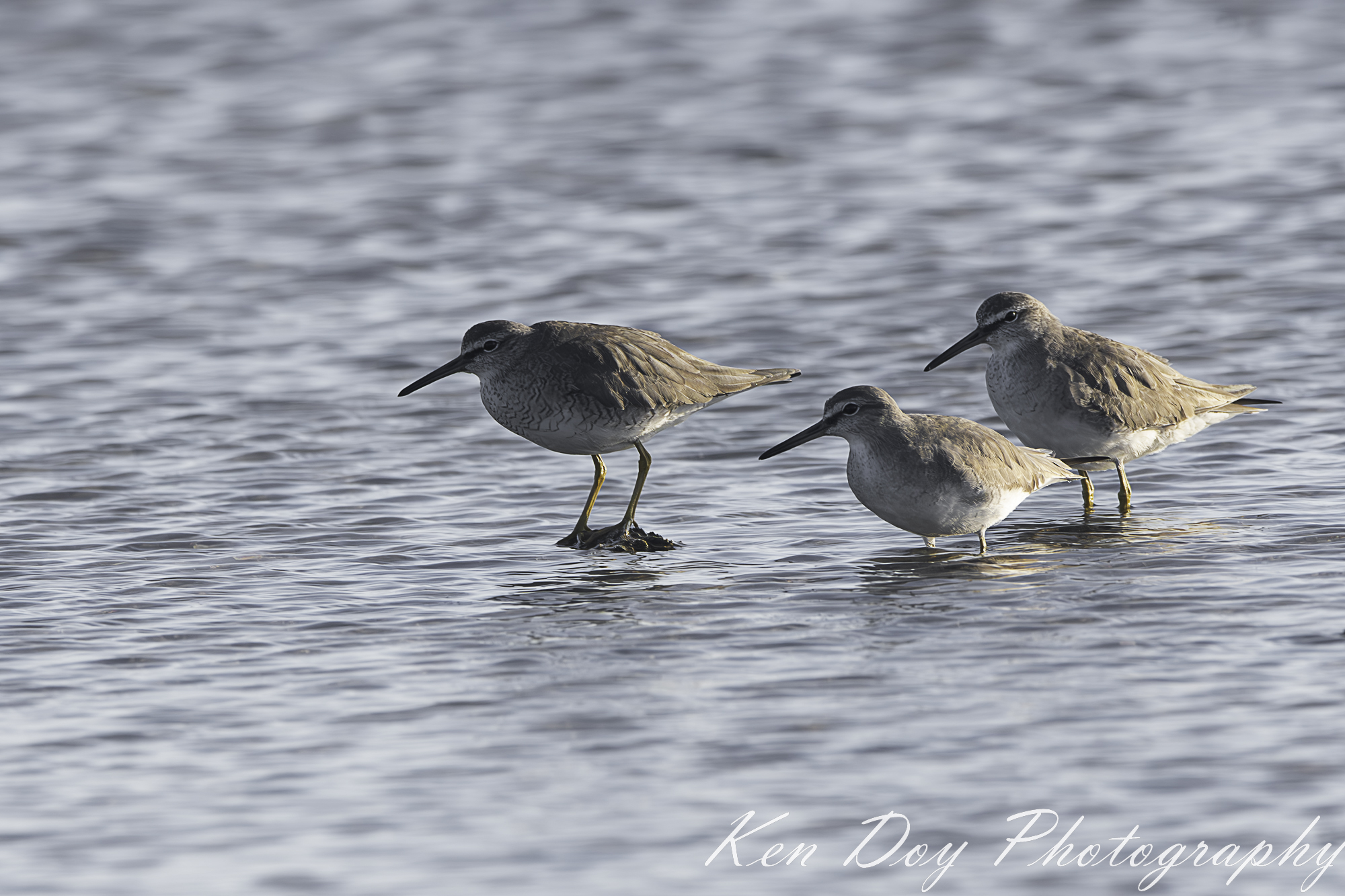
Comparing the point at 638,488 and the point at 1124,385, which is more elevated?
the point at 1124,385

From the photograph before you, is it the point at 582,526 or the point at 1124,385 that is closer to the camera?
the point at 582,526

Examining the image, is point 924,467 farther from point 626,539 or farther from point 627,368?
point 627,368

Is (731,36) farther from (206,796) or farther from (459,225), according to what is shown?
(206,796)

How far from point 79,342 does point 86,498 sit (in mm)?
4742

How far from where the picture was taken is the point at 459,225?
2070 cm

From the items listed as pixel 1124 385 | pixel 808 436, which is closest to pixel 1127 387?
pixel 1124 385

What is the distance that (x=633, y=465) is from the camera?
1398cm

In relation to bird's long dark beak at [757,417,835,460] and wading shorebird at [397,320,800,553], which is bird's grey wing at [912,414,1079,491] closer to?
bird's long dark beak at [757,417,835,460]

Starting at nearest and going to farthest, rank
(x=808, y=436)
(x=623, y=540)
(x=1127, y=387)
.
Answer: (x=808, y=436)
(x=623, y=540)
(x=1127, y=387)

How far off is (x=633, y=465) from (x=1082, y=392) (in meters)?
3.60

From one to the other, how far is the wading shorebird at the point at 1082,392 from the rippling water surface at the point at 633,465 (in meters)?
0.45

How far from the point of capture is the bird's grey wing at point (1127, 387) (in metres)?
12.1

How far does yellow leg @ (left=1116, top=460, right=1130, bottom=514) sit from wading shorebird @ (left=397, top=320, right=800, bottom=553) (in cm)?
271

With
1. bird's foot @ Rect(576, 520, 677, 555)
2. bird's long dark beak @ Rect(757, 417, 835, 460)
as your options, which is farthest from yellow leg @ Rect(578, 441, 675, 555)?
bird's long dark beak @ Rect(757, 417, 835, 460)
